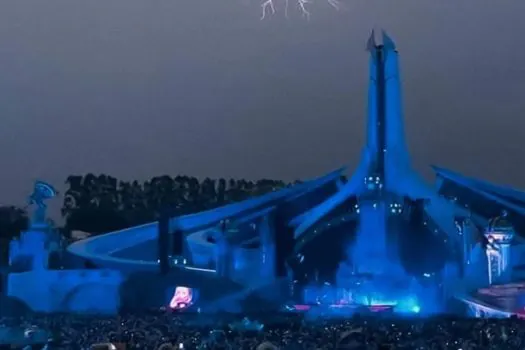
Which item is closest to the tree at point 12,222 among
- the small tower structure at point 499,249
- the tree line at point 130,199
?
the tree line at point 130,199

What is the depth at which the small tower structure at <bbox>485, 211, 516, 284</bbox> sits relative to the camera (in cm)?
4894

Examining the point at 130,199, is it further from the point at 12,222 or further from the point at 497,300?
the point at 497,300

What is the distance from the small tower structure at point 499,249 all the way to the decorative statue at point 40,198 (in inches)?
879

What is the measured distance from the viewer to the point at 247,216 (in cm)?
6003

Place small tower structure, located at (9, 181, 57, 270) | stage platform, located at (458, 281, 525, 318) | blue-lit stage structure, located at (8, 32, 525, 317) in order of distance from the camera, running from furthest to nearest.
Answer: small tower structure, located at (9, 181, 57, 270) < blue-lit stage structure, located at (8, 32, 525, 317) < stage platform, located at (458, 281, 525, 318)

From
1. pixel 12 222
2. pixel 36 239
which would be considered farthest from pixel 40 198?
pixel 12 222

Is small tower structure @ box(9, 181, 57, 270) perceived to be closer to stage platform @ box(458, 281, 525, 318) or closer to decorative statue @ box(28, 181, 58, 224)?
decorative statue @ box(28, 181, 58, 224)

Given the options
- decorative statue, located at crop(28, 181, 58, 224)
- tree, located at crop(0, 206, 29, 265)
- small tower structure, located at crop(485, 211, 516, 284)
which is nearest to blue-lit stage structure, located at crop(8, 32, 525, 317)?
small tower structure, located at crop(485, 211, 516, 284)

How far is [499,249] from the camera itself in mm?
50094

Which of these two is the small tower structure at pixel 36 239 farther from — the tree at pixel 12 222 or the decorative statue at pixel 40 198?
the tree at pixel 12 222

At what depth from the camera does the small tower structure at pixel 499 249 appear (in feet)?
161

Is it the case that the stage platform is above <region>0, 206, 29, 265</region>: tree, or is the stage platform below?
below

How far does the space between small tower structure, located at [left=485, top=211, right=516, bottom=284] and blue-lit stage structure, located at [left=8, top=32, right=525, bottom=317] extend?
0.07 m

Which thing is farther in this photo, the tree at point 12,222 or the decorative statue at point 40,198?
the tree at point 12,222
